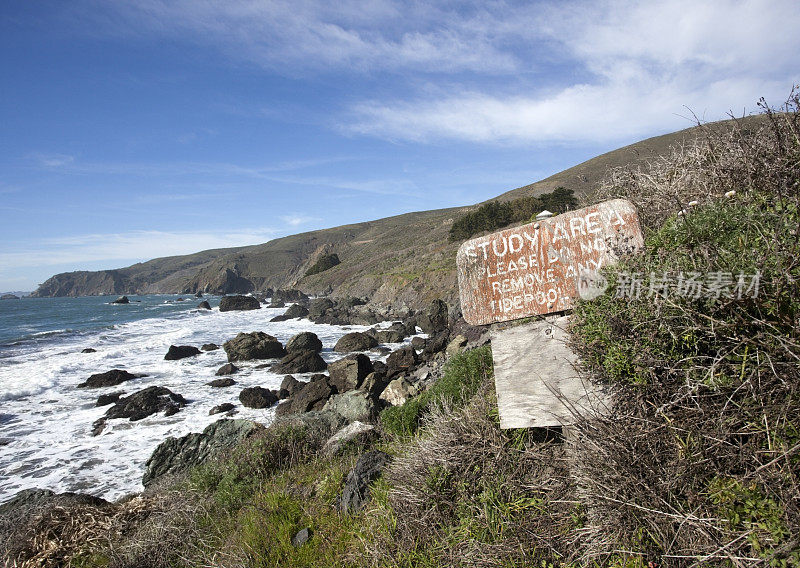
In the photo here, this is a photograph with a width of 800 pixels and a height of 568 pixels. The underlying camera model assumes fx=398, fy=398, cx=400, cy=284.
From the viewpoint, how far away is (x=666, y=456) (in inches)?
80.1

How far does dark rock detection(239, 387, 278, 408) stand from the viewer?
1325 centimetres

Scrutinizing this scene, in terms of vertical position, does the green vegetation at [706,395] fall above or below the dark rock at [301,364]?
above

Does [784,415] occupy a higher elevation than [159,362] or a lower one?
higher

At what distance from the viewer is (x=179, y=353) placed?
21547 mm

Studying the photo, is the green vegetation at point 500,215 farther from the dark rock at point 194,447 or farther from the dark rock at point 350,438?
the dark rock at point 350,438

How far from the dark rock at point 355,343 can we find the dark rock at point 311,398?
26.0ft

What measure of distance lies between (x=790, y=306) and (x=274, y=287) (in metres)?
94.6

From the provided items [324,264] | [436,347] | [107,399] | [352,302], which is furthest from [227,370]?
[324,264]

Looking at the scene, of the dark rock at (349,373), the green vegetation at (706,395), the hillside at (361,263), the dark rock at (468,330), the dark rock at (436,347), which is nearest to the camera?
the green vegetation at (706,395)

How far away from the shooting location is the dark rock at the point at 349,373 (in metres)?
13.4

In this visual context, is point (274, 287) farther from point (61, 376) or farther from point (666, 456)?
point (666, 456)

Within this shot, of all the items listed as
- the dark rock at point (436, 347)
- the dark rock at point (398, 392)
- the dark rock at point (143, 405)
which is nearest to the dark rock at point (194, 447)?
the dark rock at point (398, 392)

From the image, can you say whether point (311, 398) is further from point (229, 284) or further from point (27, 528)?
point (229, 284)

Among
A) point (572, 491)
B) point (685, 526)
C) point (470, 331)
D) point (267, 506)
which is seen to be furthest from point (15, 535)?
point (470, 331)
